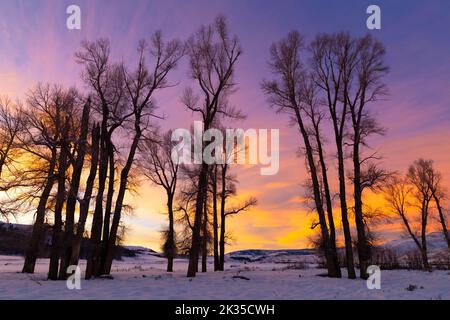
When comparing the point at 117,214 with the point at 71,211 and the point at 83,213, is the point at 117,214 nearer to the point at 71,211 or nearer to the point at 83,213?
the point at 83,213

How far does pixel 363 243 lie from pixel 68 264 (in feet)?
50.6

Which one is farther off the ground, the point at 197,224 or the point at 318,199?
the point at 318,199

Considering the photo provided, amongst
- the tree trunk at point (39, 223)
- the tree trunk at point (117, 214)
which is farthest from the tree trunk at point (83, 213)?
the tree trunk at point (39, 223)

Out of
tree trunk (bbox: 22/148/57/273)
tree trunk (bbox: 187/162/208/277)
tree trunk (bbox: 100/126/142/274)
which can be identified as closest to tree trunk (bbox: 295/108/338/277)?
tree trunk (bbox: 187/162/208/277)

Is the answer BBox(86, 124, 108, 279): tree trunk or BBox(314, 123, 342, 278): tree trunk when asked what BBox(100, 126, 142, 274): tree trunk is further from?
BBox(314, 123, 342, 278): tree trunk

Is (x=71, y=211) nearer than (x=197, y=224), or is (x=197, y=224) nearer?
(x=71, y=211)

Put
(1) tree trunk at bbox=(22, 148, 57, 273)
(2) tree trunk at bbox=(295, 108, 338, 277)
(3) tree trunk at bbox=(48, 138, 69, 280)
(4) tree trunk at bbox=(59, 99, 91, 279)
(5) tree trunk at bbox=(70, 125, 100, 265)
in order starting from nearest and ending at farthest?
(5) tree trunk at bbox=(70, 125, 100, 265), (4) tree trunk at bbox=(59, 99, 91, 279), (3) tree trunk at bbox=(48, 138, 69, 280), (2) tree trunk at bbox=(295, 108, 338, 277), (1) tree trunk at bbox=(22, 148, 57, 273)

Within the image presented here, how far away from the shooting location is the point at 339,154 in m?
20.6

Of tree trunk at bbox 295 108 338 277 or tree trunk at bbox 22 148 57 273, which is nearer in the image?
tree trunk at bbox 295 108 338 277

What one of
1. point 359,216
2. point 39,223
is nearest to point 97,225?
point 39,223

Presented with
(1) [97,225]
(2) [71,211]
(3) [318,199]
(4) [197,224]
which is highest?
(3) [318,199]

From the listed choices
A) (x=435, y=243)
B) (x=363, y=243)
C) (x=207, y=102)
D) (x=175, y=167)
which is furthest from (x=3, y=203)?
(x=435, y=243)
